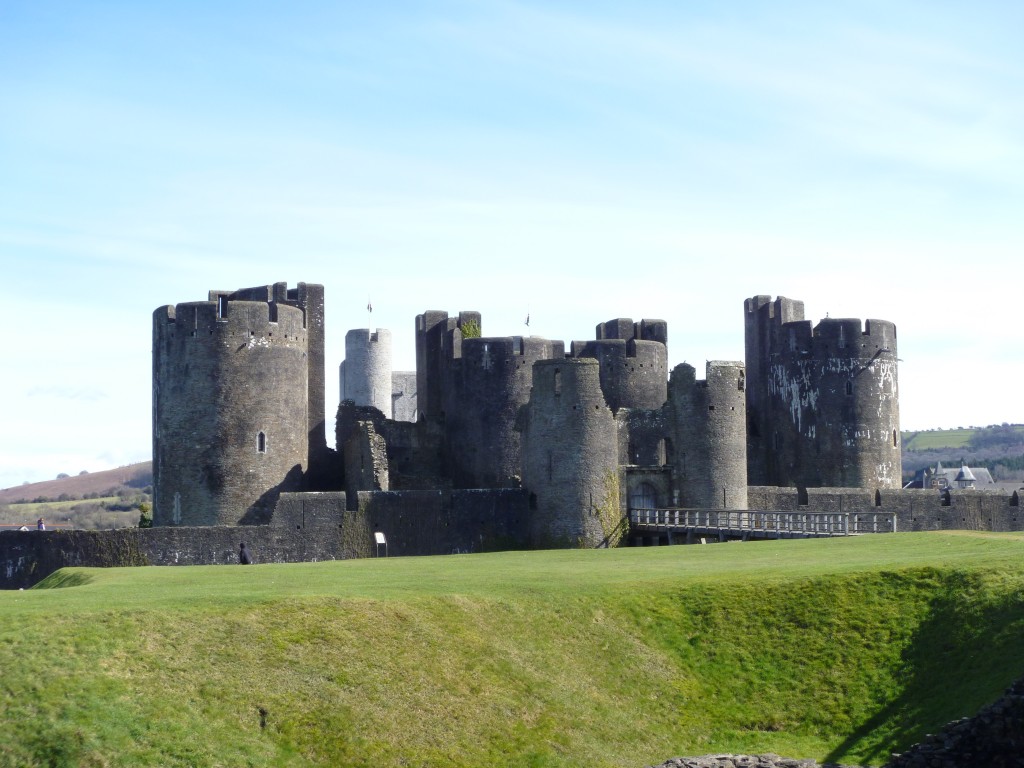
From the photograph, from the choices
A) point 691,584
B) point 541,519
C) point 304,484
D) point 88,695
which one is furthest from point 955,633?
point 304,484

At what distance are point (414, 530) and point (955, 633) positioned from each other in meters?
23.9

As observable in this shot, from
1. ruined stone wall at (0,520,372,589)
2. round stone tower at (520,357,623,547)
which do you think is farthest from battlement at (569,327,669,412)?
ruined stone wall at (0,520,372,589)

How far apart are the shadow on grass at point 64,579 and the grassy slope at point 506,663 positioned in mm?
2590

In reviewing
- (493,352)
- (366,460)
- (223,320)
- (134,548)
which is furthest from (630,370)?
(134,548)

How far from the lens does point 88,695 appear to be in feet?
95.5

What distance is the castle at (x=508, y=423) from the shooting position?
56438 millimetres

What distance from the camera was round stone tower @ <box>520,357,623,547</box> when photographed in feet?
184

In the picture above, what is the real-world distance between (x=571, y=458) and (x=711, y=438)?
5889mm

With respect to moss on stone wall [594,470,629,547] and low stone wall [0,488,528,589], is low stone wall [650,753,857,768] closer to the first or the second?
low stone wall [0,488,528,589]

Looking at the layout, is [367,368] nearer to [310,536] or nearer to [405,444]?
[405,444]

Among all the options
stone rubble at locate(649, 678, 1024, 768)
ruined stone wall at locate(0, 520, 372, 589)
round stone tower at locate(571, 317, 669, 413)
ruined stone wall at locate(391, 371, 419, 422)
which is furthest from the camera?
ruined stone wall at locate(391, 371, 419, 422)

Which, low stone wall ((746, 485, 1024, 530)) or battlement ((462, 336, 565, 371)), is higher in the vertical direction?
battlement ((462, 336, 565, 371))

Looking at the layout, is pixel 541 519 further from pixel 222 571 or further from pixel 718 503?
pixel 222 571

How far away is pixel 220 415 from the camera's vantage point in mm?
58031
